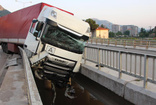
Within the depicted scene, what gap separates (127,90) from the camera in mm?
4594

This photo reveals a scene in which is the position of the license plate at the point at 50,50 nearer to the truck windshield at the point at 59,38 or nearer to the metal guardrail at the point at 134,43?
the truck windshield at the point at 59,38

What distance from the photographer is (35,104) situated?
229cm

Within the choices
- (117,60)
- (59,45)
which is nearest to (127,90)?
(117,60)

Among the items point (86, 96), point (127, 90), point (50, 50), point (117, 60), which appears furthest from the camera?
point (86, 96)

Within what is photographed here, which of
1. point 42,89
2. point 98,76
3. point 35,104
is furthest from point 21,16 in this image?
point 35,104

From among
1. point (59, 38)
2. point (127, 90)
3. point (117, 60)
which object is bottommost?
point (127, 90)

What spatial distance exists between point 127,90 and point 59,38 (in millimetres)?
3855

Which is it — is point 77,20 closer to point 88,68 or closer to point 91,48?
point 91,48

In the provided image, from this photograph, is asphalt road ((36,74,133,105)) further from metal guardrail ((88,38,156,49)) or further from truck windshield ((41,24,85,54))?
metal guardrail ((88,38,156,49))

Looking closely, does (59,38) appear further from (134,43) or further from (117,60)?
(134,43)

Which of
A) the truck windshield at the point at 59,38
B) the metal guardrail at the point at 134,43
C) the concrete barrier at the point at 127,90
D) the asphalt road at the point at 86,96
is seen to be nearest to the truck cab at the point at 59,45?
the truck windshield at the point at 59,38

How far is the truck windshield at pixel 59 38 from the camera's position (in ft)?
24.5

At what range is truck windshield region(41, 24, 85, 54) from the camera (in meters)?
→ 7.48

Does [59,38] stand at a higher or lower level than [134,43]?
higher
